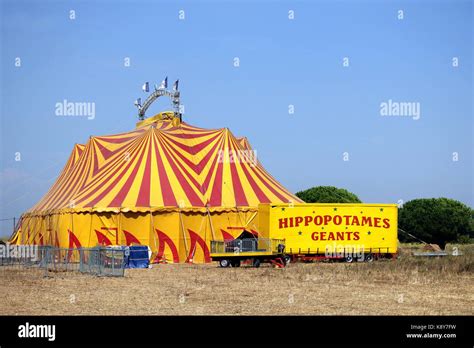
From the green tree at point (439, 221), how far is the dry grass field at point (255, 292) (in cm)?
5093

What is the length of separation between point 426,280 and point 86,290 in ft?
36.1

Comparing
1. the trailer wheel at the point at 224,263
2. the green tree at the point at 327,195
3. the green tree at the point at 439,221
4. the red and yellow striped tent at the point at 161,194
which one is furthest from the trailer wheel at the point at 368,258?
the green tree at the point at 327,195

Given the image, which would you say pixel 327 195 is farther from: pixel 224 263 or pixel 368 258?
pixel 224 263

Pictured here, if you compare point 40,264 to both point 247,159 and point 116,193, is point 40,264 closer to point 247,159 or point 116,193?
point 116,193

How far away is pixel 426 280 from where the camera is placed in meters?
25.3

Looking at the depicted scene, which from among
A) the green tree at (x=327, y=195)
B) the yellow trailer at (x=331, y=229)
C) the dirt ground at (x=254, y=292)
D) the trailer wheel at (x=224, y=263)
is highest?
the green tree at (x=327, y=195)

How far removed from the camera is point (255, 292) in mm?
21984

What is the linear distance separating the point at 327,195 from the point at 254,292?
67888 millimetres

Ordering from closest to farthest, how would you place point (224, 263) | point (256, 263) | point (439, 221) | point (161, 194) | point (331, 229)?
point (256, 263) < point (224, 263) < point (331, 229) < point (161, 194) < point (439, 221)

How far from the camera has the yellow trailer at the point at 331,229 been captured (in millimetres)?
38062

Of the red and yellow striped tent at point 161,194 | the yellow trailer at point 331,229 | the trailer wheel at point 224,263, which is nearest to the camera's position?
the trailer wheel at point 224,263

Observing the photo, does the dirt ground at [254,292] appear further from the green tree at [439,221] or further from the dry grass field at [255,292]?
the green tree at [439,221]

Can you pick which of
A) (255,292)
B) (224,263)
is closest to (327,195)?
(224,263)
